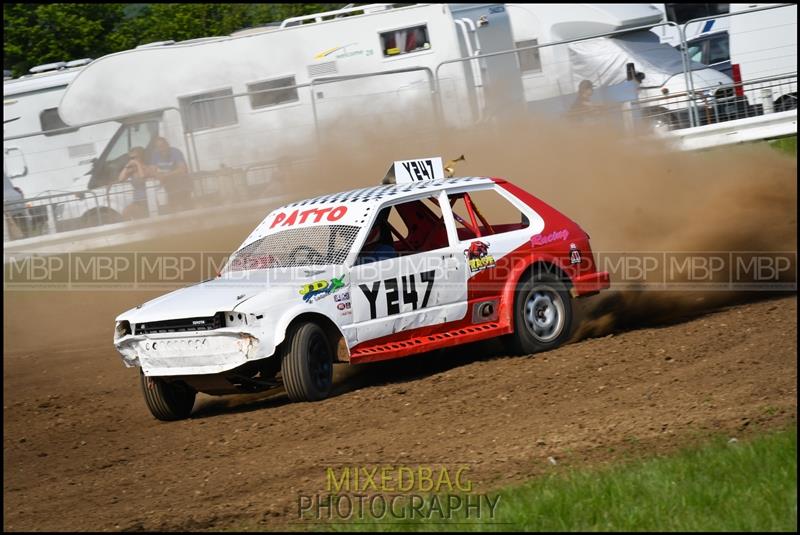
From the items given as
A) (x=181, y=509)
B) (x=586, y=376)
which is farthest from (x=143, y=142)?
(x=181, y=509)

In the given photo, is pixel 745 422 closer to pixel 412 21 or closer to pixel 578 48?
pixel 578 48

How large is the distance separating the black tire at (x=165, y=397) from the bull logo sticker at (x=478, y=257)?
241 cm

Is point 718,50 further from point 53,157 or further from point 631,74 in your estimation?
point 53,157

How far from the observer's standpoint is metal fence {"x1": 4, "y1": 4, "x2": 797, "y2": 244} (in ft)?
47.5

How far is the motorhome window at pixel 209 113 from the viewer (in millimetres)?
14922

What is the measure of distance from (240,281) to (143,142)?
7.76m

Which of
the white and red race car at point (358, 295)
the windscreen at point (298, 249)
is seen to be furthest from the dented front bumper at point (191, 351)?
the windscreen at point (298, 249)

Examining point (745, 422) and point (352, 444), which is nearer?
point (745, 422)

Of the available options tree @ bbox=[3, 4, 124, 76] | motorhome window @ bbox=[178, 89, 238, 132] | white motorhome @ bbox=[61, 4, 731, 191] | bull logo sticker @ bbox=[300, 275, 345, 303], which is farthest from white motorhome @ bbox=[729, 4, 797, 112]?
tree @ bbox=[3, 4, 124, 76]

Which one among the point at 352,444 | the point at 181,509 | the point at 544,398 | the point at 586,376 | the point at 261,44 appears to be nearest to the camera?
the point at 181,509

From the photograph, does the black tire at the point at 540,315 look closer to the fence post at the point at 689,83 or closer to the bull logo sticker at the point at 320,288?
the bull logo sticker at the point at 320,288

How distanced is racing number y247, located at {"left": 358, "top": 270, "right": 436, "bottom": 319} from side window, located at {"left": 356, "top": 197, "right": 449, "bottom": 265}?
21 cm

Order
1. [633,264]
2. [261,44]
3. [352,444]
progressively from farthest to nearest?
[261,44], [633,264], [352,444]

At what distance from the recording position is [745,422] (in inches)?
222
